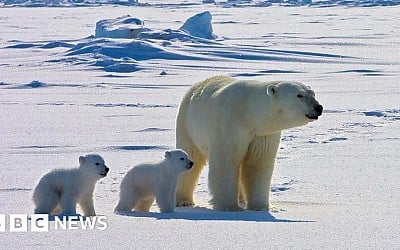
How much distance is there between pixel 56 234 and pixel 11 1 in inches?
1946

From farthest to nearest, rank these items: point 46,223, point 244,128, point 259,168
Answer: point 259,168, point 244,128, point 46,223

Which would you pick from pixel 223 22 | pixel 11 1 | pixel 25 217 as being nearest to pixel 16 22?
pixel 223 22

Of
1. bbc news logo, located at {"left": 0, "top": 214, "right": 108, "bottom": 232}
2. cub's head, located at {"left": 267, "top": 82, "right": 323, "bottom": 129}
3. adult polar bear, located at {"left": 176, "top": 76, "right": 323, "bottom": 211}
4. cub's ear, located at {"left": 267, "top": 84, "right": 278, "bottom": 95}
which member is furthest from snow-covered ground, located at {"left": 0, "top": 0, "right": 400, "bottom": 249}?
cub's ear, located at {"left": 267, "top": 84, "right": 278, "bottom": 95}

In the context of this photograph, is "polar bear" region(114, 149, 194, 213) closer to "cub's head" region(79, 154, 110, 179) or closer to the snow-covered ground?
the snow-covered ground

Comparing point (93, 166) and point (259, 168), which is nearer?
point (93, 166)

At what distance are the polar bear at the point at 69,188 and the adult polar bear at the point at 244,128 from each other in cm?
87

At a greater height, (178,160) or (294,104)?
(294,104)

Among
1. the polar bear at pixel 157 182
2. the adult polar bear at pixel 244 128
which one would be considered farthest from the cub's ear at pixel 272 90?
the polar bear at pixel 157 182

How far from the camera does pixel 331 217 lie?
14.5ft

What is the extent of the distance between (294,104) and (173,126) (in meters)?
4.42

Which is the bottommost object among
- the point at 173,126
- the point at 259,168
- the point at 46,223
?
the point at 173,126

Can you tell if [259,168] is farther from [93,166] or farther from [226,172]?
[93,166]

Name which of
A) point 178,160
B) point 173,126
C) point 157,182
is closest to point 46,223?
point 157,182

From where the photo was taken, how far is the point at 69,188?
176 inches
